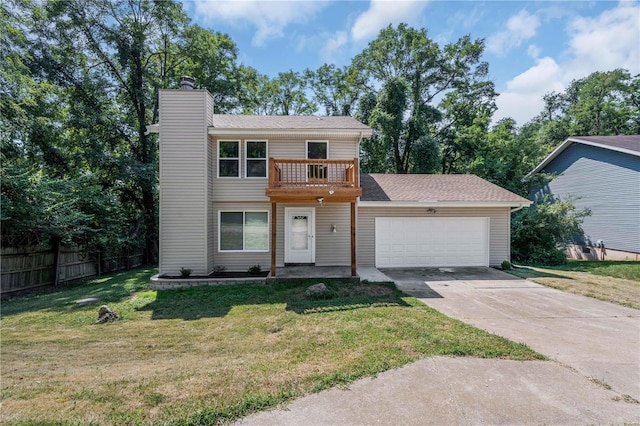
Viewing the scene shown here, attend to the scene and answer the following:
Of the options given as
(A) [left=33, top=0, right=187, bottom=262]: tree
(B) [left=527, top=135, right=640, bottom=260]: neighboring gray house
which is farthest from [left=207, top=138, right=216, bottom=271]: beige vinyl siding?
(B) [left=527, top=135, right=640, bottom=260]: neighboring gray house

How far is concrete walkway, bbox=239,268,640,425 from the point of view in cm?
277

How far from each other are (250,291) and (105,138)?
43.6 feet

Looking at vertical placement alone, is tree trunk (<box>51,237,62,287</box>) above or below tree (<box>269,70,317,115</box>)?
below

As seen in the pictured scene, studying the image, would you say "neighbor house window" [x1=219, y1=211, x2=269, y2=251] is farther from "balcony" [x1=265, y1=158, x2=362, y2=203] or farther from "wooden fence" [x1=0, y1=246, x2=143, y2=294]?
"wooden fence" [x1=0, y1=246, x2=143, y2=294]

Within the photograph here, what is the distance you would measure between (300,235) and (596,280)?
966 cm

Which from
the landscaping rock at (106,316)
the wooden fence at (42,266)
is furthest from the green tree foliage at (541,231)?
the wooden fence at (42,266)

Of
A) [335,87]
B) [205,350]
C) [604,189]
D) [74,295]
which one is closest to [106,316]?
[205,350]

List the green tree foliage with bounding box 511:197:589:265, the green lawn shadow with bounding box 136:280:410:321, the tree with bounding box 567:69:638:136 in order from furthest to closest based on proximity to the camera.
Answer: the tree with bounding box 567:69:638:136
the green tree foliage with bounding box 511:197:589:265
the green lawn shadow with bounding box 136:280:410:321

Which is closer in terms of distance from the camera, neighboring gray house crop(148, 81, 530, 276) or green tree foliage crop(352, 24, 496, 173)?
neighboring gray house crop(148, 81, 530, 276)

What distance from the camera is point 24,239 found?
910 centimetres

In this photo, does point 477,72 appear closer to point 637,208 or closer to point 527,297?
point 637,208

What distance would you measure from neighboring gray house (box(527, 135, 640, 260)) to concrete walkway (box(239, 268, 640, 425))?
460 inches

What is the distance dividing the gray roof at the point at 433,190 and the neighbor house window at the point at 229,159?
4.71 meters

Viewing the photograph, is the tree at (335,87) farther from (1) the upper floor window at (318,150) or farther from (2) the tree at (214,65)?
(1) the upper floor window at (318,150)
